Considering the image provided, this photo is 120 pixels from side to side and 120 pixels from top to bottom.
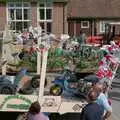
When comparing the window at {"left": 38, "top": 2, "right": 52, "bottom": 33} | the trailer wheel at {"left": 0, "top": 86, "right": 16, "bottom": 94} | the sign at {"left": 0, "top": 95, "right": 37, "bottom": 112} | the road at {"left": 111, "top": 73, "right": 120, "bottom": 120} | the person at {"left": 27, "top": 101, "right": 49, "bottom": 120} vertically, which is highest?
the window at {"left": 38, "top": 2, "right": 52, "bottom": 33}

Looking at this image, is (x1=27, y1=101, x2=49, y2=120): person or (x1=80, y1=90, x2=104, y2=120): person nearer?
(x1=80, y1=90, x2=104, y2=120): person

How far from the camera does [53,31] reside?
4597cm

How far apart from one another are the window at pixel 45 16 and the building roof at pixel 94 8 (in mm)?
2908

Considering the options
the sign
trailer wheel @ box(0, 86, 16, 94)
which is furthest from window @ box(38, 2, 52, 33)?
the sign

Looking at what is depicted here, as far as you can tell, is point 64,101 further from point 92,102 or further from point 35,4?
point 35,4

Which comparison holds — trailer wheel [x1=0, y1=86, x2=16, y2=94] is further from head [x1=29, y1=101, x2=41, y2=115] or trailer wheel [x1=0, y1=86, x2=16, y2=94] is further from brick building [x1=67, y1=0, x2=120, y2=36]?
brick building [x1=67, y1=0, x2=120, y2=36]

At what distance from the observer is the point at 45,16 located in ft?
152

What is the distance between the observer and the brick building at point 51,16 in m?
46.1

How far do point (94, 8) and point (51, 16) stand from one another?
5180 millimetres

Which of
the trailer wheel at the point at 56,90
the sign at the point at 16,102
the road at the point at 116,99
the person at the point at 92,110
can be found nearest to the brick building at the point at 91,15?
the road at the point at 116,99

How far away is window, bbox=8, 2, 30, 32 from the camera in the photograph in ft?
151

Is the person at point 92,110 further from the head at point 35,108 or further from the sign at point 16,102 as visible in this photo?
the sign at point 16,102

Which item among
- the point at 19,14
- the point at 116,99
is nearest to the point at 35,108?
the point at 116,99

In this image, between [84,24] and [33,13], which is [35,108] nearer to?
[33,13]
